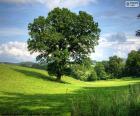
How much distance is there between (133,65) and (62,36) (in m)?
94.1

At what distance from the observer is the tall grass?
14.0m

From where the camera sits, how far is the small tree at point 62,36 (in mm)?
63500

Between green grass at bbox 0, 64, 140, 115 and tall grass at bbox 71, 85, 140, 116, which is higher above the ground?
tall grass at bbox 71, 85, 140, 116

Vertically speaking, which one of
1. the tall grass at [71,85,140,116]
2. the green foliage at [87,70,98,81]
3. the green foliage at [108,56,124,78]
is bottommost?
the green foliage at [87,70,98,81]

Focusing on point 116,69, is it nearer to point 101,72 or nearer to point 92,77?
point 101,72

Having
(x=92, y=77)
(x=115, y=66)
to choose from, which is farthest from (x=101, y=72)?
(x=92, y=77)

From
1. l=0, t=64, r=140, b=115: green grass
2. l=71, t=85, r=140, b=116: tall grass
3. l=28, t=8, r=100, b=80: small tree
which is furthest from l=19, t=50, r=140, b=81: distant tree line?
l=71, t=85, r=140, b=116: tall grass

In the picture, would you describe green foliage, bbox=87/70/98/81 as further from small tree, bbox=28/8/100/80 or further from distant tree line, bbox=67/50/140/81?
small tree, bbox=28/8/100/80

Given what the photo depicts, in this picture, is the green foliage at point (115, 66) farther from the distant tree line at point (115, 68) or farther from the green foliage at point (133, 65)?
the green foliage at point (133, 65)

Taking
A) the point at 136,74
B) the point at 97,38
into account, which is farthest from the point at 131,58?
the point at 97,38

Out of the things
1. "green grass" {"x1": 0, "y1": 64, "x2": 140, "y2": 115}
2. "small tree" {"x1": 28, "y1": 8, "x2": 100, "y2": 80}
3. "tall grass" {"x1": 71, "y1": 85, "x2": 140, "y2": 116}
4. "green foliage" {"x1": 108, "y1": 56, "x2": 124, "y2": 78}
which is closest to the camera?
"tall grass" {"x1": 71, "y1": 85, "x2": 140, "y2": 116}

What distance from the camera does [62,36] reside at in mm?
64750

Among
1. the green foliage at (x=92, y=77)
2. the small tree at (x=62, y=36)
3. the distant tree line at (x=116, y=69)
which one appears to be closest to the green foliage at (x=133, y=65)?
the distant tree line at (x=116, y=69)

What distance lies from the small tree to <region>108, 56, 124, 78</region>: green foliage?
3954 inches
